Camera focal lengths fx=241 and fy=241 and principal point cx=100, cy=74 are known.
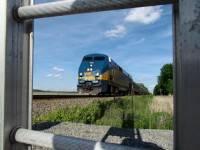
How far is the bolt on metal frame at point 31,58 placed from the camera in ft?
1.99

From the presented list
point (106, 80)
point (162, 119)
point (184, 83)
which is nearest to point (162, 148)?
point (162, 119)

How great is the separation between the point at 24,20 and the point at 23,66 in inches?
7.6

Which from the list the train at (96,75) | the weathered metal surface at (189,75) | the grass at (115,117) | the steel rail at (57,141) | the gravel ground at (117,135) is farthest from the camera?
the train at (96,75)

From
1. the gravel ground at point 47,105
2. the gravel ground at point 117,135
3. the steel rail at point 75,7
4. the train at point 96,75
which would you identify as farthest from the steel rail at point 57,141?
the train at point 96,75

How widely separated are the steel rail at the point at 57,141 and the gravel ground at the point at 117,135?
3.77 metres

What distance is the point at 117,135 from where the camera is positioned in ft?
17.3

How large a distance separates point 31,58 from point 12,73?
0.42ft

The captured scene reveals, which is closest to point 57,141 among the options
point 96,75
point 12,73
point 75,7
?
point 12,73

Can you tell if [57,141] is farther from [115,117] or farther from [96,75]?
[96,75]

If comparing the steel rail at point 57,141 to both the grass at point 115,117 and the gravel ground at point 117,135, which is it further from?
the grass at point 115,117

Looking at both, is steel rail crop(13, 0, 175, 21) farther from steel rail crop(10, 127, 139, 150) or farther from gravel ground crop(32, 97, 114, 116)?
gravel ground crop(32, 97, 114, 116)

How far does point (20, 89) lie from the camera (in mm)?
992

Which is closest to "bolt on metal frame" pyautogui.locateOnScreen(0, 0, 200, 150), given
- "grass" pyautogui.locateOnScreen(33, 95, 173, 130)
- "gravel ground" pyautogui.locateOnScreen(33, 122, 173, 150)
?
"gravel ground" pyautogui.locateOnScreen(33, 122, 173, 150)

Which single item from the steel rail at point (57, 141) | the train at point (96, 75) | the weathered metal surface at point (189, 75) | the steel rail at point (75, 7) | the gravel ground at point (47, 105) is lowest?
the gravel ground at point (47, 105)
